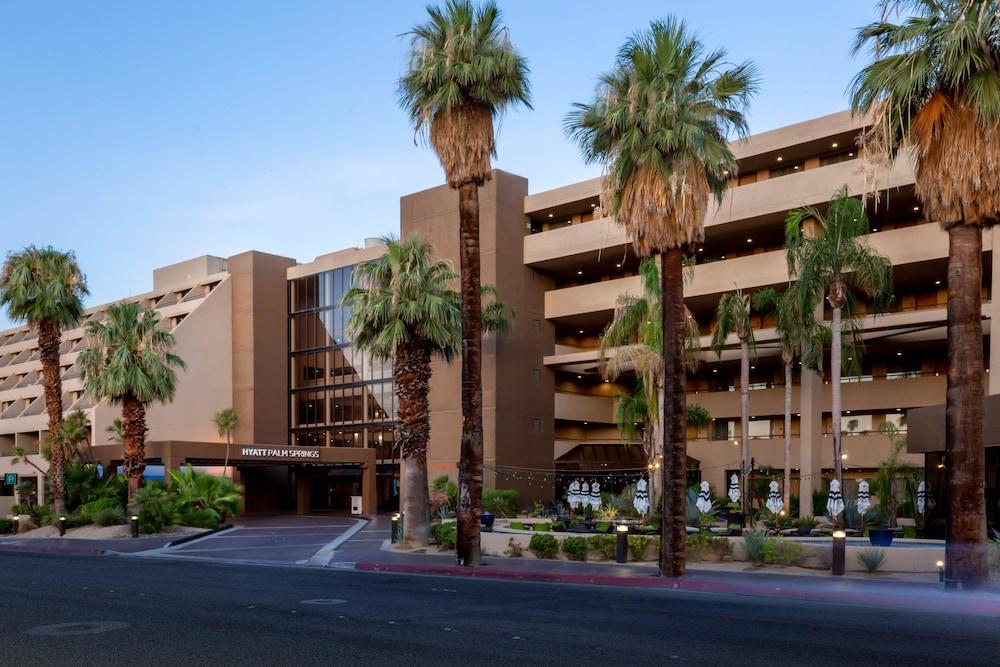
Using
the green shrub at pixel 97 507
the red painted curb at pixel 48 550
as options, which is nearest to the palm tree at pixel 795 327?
the red painted curb at pixel 48 550

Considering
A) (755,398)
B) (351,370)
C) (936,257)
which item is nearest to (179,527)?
(351,370)

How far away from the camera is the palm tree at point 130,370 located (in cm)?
4075

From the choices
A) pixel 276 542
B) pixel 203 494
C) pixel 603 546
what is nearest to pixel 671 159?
pixel 603 546

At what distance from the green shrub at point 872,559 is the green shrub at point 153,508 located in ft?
92.9

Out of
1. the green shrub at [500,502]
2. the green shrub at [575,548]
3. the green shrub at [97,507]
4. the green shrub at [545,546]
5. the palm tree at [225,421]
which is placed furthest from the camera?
Answer: the palm tree at [225,421]

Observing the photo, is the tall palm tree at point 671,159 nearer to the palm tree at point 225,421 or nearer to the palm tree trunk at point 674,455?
the palm tree trunk at point 674,455

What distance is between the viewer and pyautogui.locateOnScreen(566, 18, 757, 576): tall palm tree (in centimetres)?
2042

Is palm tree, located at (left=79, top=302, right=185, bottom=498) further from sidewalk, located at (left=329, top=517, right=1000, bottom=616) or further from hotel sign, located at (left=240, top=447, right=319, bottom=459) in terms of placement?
sidewalk, located at (left=329, top=517, right=1000, bottom=616)

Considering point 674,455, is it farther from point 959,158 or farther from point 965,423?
point 959,158

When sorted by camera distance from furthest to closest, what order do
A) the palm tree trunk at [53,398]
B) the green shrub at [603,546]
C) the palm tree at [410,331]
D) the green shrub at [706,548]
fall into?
1. the palm tree trunk at [53,398]
2. the palm tree at [410,331]
3. the green shrub at [603,546]
4. the green shrub at [706,548]

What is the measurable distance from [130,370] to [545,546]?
2292 centimetres

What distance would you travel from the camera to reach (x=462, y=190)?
25.4 m

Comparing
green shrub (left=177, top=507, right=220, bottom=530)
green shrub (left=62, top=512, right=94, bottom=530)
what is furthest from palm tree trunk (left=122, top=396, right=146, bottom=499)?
green shrub (left=177, top=507, right=220, bottom=530)

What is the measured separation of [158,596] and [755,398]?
38223mm
